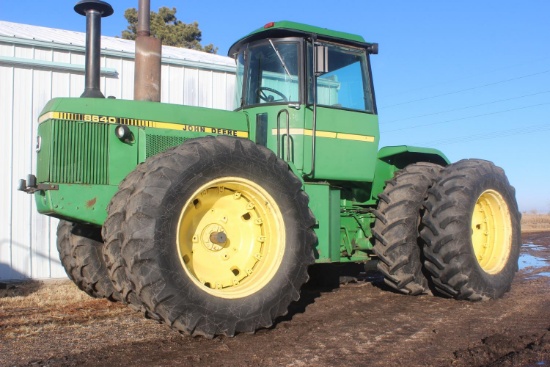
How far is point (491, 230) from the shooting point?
23.5ft

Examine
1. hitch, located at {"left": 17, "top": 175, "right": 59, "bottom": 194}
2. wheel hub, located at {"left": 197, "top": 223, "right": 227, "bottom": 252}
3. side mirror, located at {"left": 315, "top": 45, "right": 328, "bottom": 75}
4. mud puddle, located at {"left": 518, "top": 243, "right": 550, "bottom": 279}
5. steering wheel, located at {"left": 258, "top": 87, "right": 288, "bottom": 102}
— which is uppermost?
side mirror, located at {"left": 315, "top": 45, "right": 328, "bottom": 75}

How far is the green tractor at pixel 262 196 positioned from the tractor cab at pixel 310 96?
0.05ft

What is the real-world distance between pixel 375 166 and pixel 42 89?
19.1 feet

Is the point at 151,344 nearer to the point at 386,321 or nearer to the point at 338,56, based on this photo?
the point at 386,321

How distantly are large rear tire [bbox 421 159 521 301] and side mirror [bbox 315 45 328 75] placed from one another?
1.81m

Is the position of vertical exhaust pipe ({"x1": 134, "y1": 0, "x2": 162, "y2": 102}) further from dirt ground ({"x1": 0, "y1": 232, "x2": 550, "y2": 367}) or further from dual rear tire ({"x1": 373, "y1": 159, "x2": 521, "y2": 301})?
dual rear tire ({"x1": 373, "y1": 159, "x2": 521, "y2": 301})

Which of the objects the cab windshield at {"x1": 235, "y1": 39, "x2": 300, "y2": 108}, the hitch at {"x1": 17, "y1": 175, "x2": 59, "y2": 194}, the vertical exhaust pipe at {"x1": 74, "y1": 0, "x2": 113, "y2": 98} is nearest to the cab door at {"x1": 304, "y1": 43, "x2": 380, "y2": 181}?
the cab windshield at {"x1": 235, "y1": 39, "x2": 300, "y2": 108}

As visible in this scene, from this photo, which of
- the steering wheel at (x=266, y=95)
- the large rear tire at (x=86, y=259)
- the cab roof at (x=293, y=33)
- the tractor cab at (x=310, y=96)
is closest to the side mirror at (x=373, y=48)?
the tractor cab at (x=310, y=96)

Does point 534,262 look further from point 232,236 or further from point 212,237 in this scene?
point 212,237

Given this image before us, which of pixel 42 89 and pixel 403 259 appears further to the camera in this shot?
pixel 42 89

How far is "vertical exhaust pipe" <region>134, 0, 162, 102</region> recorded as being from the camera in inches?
307

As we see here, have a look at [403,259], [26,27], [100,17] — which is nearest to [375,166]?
[403,259]

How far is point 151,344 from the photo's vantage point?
179 inches

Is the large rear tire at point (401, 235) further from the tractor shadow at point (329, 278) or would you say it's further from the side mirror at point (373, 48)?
the side mirror at point (373, 48)
